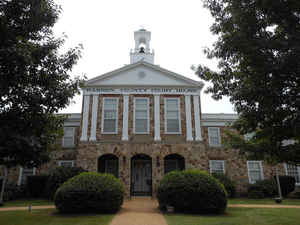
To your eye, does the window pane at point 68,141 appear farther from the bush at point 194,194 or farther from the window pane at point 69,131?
the bush at point 194,194

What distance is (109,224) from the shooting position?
8992 mm

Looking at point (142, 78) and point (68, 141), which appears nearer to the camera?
point (142, 78)

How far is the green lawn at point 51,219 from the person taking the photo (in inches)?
366

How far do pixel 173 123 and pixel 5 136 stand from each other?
13.4 m

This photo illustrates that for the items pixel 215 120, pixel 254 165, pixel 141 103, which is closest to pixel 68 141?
pixel 141 103

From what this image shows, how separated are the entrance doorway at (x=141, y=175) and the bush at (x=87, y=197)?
24.3ft

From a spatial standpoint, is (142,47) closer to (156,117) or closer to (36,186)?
(156,117)

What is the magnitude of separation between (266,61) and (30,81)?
22.7ft

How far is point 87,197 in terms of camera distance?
1109 cm

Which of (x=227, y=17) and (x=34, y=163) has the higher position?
(x=227, y=17)

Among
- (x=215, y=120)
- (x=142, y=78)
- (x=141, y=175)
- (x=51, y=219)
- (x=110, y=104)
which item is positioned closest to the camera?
(x=51, y=219)

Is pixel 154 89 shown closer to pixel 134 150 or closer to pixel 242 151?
pixel 134 150

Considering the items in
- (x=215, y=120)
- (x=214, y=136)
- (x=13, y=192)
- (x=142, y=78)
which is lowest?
(x=13, y=192)

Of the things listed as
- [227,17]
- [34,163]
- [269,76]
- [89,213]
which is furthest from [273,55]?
[89,213]
